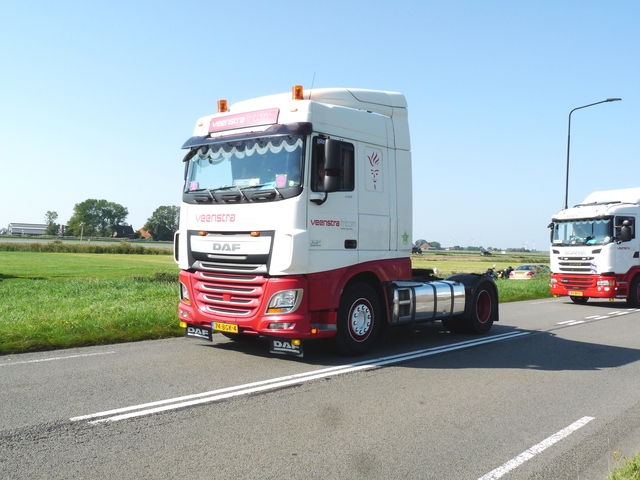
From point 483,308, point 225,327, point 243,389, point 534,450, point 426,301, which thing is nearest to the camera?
point 534,450

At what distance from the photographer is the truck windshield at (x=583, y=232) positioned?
1808 cm

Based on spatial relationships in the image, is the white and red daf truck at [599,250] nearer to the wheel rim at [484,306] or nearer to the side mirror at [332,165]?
the wheel rim at [484,306]

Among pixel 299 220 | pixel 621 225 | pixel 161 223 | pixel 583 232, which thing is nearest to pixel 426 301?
pixel 299 220

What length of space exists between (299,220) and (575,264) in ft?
45.5

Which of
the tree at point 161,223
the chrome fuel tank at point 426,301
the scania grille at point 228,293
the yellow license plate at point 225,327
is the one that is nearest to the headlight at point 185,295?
the scania grille at point 228,293

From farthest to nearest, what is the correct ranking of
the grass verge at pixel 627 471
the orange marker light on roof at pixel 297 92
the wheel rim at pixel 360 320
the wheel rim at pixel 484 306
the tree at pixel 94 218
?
the tree at pixel 94 218 → the wheel rim at pixel 484 306 → the wheel rim at pixel 360 320 → the orange marker light on roof at pixel 297 92 → the grass verge at pixel 627 471

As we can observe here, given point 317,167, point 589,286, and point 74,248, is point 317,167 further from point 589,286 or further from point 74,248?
point 74,248

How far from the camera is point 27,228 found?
15750 cm

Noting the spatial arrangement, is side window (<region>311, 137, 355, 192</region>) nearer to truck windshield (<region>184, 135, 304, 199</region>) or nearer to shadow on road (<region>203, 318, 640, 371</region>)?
truck windshield (<region>184, 135, 304, 199</region>)

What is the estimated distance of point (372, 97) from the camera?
9.16m

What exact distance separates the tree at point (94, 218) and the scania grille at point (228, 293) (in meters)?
138

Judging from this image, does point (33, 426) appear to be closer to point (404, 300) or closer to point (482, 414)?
point (482, 414)

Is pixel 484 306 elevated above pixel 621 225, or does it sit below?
below

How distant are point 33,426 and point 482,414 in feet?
13.1
